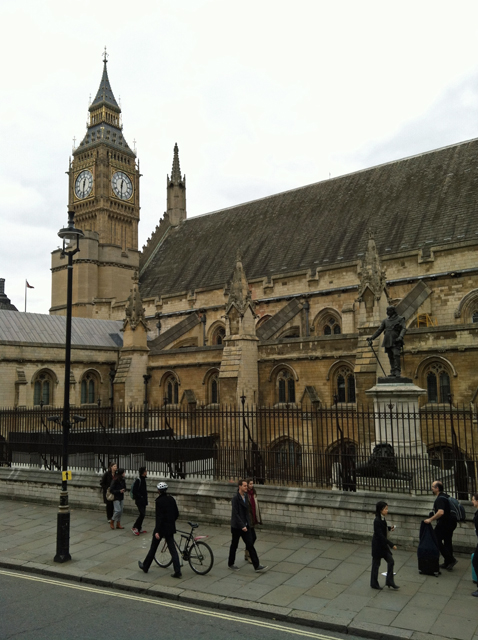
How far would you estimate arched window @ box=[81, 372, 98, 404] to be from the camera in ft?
98.5

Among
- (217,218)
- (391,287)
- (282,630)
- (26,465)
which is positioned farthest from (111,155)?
(282,630)

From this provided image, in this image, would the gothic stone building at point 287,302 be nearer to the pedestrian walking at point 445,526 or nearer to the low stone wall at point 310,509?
the low stone wall at point 310,509

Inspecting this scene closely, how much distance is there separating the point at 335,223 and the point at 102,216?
2041cm

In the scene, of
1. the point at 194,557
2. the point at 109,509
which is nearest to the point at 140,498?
the point at 109,509

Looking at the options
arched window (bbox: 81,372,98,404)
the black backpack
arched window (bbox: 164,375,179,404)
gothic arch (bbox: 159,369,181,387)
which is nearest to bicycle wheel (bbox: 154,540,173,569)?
the black backpack

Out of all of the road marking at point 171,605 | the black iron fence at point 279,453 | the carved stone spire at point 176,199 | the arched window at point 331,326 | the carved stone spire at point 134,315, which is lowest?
the road marking at point 171,605

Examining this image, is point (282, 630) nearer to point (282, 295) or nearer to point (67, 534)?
point (67, 534)

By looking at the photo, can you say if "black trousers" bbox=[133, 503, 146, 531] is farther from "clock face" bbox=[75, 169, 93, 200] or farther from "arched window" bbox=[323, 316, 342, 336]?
"clock face" bbox=[75, 169, 93, 200]

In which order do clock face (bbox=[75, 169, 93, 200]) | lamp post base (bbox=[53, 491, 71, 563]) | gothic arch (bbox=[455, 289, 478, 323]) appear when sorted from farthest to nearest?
1. clock face (bbox=[75, 169, 93, 200])
2. gothic arch (bbox=[455, 289, 478, 323])
3. lamp post base (bbox=[53, 491, 71, 563])

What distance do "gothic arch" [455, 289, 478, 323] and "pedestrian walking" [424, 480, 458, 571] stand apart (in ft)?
50.6

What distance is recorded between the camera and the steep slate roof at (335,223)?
2691cm

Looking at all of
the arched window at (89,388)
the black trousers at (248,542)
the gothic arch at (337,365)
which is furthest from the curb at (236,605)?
the arched window at (89,388)

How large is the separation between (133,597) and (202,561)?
4.58 feet

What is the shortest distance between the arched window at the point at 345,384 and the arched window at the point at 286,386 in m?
2.06
